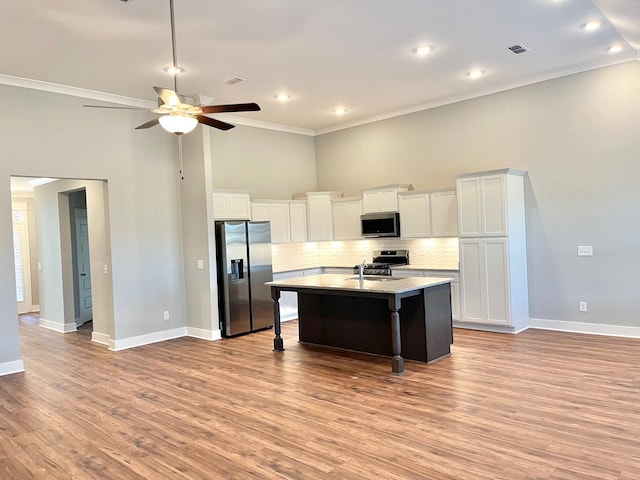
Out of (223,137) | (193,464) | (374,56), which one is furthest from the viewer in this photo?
(223,137)

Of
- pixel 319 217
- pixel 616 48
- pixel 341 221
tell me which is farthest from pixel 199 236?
pixel 616 48

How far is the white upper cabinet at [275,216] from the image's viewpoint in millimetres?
7836

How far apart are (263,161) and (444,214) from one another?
330 cm

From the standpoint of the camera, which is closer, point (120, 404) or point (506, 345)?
point (120, 404)

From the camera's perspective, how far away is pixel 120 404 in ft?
14.4

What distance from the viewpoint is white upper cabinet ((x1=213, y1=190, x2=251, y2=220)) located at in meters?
7.16

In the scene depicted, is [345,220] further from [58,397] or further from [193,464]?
[193,464]

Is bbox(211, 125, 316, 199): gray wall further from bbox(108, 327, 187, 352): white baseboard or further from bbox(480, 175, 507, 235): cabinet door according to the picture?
bbox(480, 175, 507, 235): cabinet door

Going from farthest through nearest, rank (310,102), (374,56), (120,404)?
(310,102), (374,56), (120,404)

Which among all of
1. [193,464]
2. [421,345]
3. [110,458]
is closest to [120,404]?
[110,458]

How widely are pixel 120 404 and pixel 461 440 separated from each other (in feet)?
9.67

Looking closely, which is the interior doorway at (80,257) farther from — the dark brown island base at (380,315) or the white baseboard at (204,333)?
the dark brown island base at (380,315)

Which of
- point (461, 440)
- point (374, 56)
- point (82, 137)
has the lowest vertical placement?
point (461, 440)

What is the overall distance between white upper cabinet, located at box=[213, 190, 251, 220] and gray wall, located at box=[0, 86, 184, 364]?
1.94 ft
